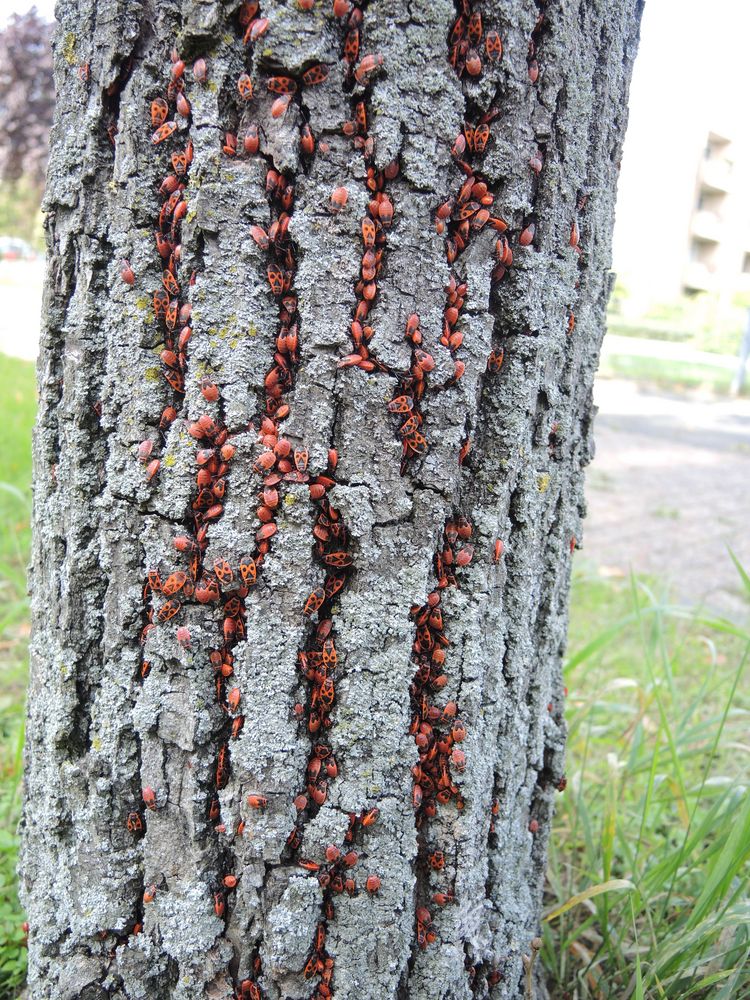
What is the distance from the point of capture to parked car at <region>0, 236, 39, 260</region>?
79.2 feet

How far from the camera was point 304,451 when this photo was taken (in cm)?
123

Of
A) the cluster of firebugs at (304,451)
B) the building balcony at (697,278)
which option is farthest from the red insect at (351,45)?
the building balcony at (697,278)

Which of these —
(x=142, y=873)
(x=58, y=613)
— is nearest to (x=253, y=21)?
(x=58, y=613)

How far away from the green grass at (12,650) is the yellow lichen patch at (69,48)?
1.72m

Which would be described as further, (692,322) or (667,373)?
(692,322)

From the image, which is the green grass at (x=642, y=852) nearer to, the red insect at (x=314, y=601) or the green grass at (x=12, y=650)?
the green grass at (x=12, y=650)

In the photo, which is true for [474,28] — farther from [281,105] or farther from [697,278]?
[697,278]

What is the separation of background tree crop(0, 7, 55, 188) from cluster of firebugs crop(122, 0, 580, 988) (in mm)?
10146

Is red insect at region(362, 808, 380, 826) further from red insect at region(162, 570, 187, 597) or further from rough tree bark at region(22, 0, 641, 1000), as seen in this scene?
red insect at region(162, 570, 187, 597)

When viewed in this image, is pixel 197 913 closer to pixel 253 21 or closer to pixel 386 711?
pixel 386 711

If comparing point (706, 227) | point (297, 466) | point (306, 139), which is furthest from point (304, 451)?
point (706, 227)

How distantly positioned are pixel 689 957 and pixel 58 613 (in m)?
1.46

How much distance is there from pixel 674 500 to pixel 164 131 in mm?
6508

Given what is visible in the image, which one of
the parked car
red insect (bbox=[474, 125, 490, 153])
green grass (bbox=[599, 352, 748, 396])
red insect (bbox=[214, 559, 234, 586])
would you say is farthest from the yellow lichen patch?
the parked car
